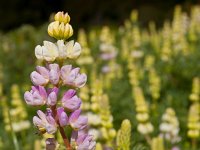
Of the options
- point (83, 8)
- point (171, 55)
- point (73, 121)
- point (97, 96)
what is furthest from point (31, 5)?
point (73, 121)

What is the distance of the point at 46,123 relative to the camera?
4.14 feet

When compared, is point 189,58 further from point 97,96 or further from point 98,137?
point 97,96

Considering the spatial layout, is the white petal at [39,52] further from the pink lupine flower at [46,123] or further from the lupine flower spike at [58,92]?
the pink lupine flower at [46,123]

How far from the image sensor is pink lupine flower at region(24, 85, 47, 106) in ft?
4.15

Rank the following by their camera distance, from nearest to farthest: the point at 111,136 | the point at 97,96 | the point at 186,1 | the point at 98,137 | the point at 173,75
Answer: the point at 111,136 < the point at 97,96 < the point at 98,137 < the point at 173,75 < the point at 186,1

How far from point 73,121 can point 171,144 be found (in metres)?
3.05

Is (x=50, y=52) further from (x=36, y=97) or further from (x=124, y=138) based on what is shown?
(x=124, y=138)

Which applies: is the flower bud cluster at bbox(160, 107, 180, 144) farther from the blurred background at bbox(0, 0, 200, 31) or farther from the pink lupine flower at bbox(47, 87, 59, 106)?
the blurred background at bbox(0, 0, 200, 31)

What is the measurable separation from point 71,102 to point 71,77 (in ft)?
0.19

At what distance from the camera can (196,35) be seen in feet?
26.4

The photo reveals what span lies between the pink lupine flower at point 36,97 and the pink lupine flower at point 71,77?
0.06 meters

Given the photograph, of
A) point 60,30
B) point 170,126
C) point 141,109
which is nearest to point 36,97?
point 60,30


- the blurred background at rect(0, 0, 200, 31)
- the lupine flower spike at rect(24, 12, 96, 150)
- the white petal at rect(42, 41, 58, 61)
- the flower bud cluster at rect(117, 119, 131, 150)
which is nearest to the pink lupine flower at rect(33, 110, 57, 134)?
the lupine flower spike at rect(24, 12, 96, 150)

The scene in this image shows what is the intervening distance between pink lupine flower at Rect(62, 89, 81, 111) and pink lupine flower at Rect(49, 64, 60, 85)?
0.16 ft
